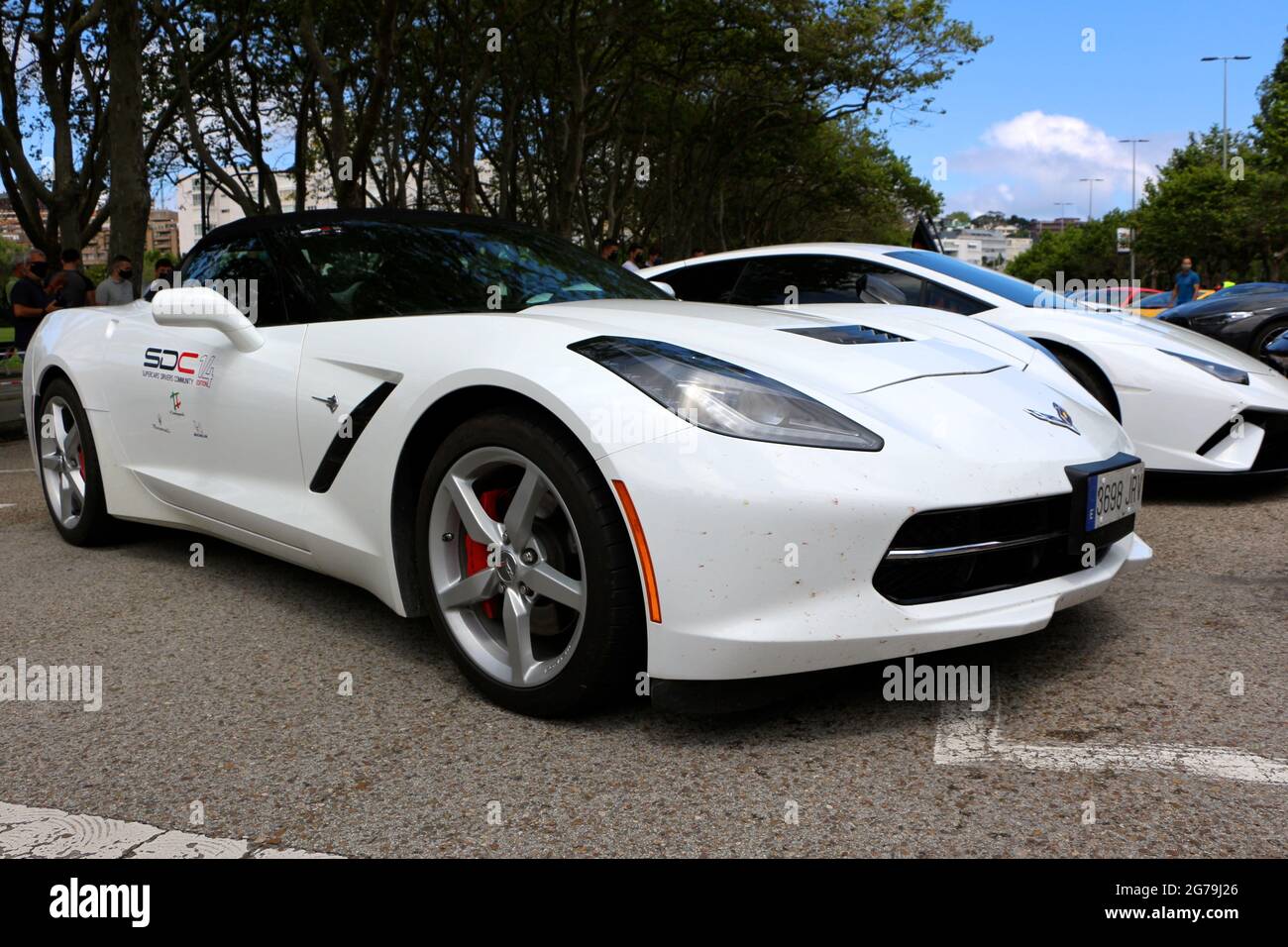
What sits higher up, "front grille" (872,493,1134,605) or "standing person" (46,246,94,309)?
"standing person" (46,246,94,309)

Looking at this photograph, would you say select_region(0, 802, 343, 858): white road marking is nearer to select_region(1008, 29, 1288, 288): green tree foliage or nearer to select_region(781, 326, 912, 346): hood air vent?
select_region(781, 326, 912, 346): hood air vent

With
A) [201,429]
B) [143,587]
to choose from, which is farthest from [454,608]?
[143,587]

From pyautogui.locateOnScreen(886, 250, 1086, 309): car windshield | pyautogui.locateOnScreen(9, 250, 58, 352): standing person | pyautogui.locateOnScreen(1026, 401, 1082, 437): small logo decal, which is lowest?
pyautogui.locateOnScreen(1026, 401, 1082, 437): small logo decal

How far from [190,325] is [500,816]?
206 centimetres

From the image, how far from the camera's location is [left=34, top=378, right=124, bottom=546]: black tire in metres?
4.48

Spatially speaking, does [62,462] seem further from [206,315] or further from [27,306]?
[27,306]

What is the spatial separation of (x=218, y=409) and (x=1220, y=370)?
4.29 m

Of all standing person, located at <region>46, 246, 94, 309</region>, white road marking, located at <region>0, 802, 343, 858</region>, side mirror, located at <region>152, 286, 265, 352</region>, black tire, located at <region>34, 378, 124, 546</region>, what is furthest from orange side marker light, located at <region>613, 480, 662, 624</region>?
standing person, located at <region>46, 246, 94, 309</region>

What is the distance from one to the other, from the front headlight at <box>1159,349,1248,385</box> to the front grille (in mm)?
2991

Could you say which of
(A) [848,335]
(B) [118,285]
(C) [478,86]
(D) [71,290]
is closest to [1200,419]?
(A) [848,335]

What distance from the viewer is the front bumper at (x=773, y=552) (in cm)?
237

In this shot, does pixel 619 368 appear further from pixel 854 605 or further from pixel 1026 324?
pixel 1026 324

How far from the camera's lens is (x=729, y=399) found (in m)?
2.53

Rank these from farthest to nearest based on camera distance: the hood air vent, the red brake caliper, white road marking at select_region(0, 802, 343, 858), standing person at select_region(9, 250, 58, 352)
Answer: standing person at select_region(9, 250, 58, 352) → the hood air vent → the red brake caliper → white road marking at select_region(0, 802, 343, 858)
